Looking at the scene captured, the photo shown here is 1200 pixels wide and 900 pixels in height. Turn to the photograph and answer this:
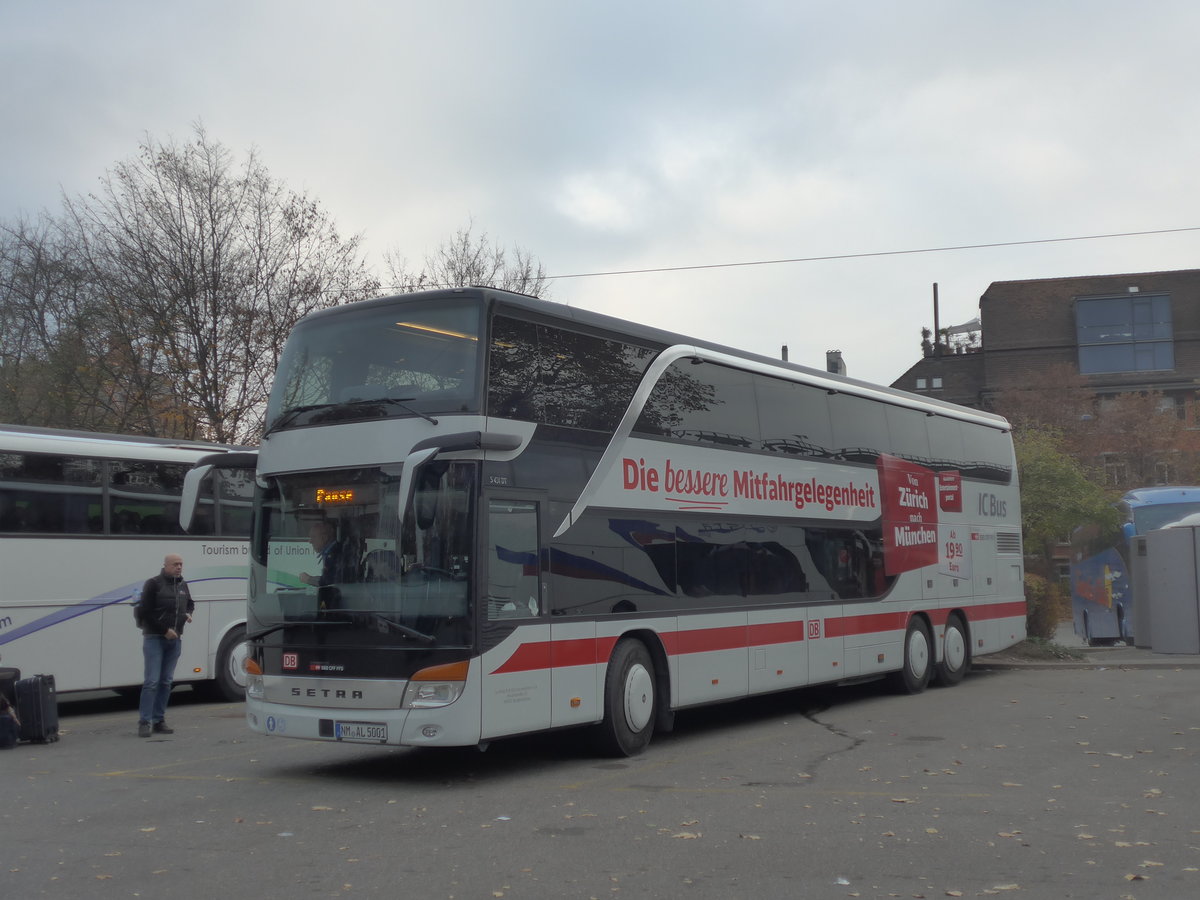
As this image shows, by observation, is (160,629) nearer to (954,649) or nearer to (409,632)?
(409,632)

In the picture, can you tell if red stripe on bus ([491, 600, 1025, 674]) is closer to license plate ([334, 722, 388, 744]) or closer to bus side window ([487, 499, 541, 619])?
bus side window ([487, 499, 541, 619])

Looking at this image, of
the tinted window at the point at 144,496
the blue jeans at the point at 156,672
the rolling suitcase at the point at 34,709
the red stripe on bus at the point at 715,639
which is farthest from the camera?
the tinted window at the point at 144,496

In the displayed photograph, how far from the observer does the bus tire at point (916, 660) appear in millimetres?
16734

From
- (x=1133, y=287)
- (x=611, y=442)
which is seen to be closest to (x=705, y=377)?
(x=611, y=442)

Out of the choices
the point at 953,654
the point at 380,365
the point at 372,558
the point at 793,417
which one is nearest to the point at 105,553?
the point at 380,365

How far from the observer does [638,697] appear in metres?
11.6

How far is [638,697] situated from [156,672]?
524 centimetres

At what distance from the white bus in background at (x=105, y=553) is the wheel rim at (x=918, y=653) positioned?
912cm

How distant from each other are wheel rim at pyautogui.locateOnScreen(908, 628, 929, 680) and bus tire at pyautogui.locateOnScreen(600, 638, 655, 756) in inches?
246

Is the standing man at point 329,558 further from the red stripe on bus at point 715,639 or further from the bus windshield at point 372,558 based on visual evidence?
the red stripe on bus at point 715,639

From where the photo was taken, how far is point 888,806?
867 cm

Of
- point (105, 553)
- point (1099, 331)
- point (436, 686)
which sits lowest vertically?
point (436, 686)

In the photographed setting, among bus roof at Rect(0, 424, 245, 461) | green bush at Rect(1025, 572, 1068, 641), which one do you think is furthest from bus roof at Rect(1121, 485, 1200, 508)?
bus roof at Rect(0, 424, 245, 461)

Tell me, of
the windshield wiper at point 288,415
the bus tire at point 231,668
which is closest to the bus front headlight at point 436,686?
the windshield wiper at point 288,415
